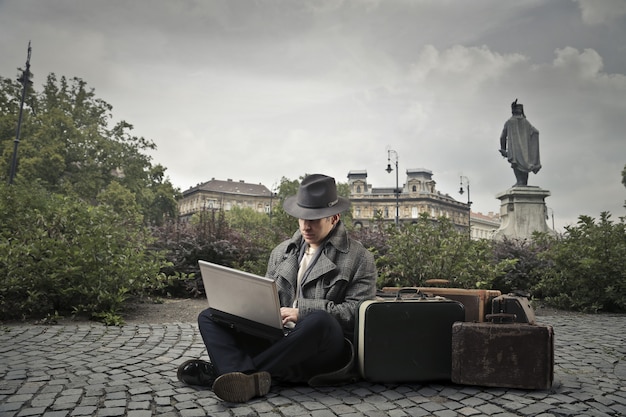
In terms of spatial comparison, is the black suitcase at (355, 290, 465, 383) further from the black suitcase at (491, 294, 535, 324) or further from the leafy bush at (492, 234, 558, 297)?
the leafy bush at (492, 234, 558, 297)

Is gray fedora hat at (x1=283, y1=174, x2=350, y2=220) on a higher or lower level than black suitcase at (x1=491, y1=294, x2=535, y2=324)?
higher

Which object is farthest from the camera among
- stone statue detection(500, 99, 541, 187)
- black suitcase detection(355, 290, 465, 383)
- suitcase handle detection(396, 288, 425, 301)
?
stone statue detection(500, 99, 541, 187)

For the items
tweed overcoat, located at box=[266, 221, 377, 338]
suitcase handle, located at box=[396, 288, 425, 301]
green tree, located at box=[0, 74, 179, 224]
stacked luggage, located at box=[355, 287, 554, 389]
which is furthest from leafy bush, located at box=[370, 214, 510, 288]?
green tree, located at box=[0, 74, 179, 224]

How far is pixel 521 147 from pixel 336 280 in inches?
602

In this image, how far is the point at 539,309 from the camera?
334 inches

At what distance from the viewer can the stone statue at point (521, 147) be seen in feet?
55.1

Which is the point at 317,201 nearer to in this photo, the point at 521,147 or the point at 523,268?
the point at 523,268

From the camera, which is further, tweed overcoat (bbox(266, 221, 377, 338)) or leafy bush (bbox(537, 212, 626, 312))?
leafy bush (bbox(537, 212, 626, 312))

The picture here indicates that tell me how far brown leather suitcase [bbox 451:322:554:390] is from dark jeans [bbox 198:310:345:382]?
2.82 ft

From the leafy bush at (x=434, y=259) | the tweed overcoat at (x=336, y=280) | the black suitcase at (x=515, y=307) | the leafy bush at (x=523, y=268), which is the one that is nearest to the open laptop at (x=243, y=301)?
the tweed overcoat at (x=336, y=280)

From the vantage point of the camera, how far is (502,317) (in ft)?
12.4

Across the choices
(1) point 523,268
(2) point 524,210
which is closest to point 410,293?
(1) point 523,268

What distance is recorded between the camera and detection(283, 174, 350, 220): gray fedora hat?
357 centimetres

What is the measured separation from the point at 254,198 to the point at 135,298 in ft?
315
